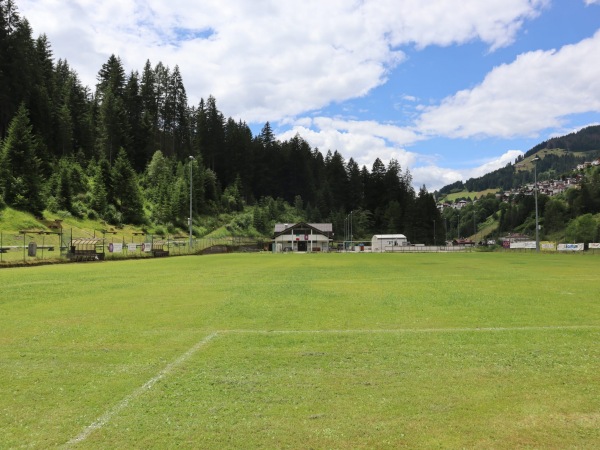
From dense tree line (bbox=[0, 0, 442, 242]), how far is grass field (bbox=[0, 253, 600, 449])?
196 ft

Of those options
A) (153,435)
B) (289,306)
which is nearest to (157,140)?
(289,306)

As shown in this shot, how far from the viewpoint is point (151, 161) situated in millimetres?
108375

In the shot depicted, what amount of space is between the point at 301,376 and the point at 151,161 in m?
111

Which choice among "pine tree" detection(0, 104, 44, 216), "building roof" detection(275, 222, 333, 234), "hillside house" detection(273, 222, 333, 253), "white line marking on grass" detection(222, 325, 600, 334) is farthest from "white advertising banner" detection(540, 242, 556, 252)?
"pine tree" detection(0, 104, 44, 216)

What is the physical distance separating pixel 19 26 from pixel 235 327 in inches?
3810

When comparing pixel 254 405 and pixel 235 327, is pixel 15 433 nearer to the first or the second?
pixel 254 405

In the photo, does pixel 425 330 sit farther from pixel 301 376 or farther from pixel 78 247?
pixel 78 247

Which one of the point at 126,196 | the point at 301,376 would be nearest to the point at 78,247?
the point at 126,196

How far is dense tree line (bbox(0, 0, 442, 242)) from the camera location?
72188mm

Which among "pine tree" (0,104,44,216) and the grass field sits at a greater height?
"pine tree" (0,104,44,216)

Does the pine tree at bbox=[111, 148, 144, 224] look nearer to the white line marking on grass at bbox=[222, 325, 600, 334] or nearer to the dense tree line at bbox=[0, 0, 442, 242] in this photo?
the dense tree line at bbox=[0, 0, 442, 242]

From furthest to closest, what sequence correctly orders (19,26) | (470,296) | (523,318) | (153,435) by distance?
1. (19,26)
2. (470,296)
3. (523,318)
4. (153,435)

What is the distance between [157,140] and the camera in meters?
127

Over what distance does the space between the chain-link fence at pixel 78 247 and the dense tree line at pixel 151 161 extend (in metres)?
8.05
